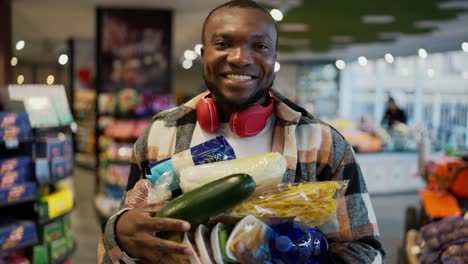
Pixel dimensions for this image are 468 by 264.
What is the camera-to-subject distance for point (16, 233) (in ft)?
12.5

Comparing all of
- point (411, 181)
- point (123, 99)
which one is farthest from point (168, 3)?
point (411, 181)

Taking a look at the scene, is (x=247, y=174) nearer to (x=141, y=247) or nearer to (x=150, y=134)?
(x=141, y=247)

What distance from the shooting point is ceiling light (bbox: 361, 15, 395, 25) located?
7.52m

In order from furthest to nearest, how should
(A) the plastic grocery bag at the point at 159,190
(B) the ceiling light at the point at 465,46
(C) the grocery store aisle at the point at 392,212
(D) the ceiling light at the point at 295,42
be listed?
(D) the ceiling light at the point at 295,42 < (B) the ceiling light at the point at 465,46 < (C) the grocery store aisle at the point at 392,212 < (A) the plastic grocery bag at the point at 159,190

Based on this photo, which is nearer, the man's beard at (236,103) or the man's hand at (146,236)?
the man's hand at (146,236)

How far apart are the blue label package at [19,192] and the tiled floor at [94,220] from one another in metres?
1.60

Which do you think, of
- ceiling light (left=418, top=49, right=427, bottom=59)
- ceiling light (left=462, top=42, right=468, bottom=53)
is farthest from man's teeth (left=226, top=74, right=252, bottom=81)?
ceiling light (left=418, top=49, right=427, bottom=59)

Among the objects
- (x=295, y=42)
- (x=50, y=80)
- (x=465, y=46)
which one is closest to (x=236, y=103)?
(x=50, y=80)

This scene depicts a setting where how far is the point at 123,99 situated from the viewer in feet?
22.2

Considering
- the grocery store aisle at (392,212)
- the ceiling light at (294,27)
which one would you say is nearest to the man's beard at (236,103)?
the grocery store aisle at (392,212)

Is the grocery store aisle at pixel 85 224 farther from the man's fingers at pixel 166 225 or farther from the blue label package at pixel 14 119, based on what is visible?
the man's fingers at pixel 166 225

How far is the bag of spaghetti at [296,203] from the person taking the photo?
94 centimetres

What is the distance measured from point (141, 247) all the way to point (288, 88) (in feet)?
55.1

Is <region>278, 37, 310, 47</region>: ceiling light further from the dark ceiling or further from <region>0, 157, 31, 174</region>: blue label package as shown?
<region>0, 157, 31, 174</region>: blue label package
